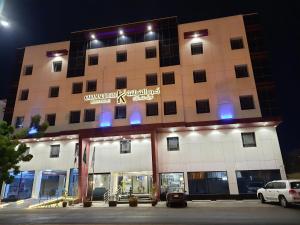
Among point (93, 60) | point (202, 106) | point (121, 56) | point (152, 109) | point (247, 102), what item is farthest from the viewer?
point (93, 60)

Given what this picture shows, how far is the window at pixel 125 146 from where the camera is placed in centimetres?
2706

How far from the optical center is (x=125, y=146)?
2725 centimetres

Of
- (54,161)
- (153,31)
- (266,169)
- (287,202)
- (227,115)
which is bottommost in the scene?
(287,202)

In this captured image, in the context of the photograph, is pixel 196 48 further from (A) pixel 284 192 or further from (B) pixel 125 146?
(A) pixel 284 192

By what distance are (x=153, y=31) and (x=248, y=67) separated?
12733 mm

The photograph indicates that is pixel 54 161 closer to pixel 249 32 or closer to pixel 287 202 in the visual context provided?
pixel 287 202

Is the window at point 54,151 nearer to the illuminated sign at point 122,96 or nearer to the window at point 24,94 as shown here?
the illuminated sign at point 122,96

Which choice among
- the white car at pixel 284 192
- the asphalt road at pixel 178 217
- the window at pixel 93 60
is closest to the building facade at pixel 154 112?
the window at pixel 93 60

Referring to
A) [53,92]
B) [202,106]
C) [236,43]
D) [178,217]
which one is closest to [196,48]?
[236,43]

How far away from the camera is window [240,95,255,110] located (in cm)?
2553

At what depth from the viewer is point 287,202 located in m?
16.6

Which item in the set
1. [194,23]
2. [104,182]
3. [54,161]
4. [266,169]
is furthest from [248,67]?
[54,161]

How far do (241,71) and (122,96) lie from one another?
14.1m

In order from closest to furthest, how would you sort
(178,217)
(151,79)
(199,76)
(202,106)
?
(178,217) < (202,106) < (199,76) < (151,79)
